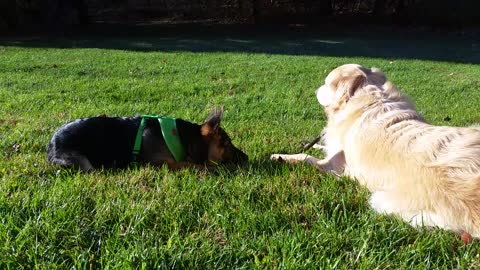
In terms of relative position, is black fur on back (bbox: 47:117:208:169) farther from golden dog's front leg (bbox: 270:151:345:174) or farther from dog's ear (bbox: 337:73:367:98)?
dog's ear (bbox: 337:73:367:98)

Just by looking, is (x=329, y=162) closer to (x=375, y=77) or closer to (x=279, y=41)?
(x=375, y=77)

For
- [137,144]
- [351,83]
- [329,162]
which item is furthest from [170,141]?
[351,83]

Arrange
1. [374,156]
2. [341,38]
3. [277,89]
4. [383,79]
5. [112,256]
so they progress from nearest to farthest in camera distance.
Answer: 1. [112,256]
2. [374,156]
3. [383,79]
4. [277,89]
5. [341,38]

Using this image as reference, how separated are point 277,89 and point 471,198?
6169mm

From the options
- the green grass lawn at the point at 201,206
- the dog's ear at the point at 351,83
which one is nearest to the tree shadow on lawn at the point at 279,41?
the green grass lawn at the point at 201,206

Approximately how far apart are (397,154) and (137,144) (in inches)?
91.9

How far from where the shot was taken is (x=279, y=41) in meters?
21.4

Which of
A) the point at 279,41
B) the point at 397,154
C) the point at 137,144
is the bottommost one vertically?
the point at 279,41

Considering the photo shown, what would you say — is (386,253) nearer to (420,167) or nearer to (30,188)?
(420,167)

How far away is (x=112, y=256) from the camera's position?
8.22ft

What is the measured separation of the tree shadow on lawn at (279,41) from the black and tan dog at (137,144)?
497 inches

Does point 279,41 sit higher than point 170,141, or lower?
lower

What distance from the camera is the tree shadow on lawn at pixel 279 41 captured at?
17484 millimetres

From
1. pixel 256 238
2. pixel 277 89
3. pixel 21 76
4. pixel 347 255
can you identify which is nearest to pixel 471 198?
pixel 347 255
